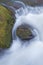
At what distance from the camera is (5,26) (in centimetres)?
318

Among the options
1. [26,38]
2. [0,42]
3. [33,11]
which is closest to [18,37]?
[26,38]

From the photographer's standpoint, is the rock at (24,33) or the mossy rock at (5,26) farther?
the rock at (24,33)

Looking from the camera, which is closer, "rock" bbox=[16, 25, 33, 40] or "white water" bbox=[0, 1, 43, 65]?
"white water" bbox=[0, 1, 43, 65]

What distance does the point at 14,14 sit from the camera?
11.3 ft

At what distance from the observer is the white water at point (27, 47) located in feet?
10.1

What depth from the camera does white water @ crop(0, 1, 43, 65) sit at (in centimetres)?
308

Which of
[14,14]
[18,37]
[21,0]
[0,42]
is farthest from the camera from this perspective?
[21,0]

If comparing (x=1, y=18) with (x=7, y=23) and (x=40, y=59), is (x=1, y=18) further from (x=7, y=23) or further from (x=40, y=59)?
(x=40, y=59)

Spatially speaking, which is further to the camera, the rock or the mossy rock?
the rock

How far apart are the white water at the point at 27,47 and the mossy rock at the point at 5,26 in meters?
0.07

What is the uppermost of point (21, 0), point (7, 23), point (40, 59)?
point (21, 0)

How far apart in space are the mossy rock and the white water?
7 cm

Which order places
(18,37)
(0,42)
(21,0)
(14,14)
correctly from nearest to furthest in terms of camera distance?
1. (0,42)
2. (18,37)
3. (14,14)
4. (21,0)

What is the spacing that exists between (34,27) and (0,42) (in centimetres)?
64
